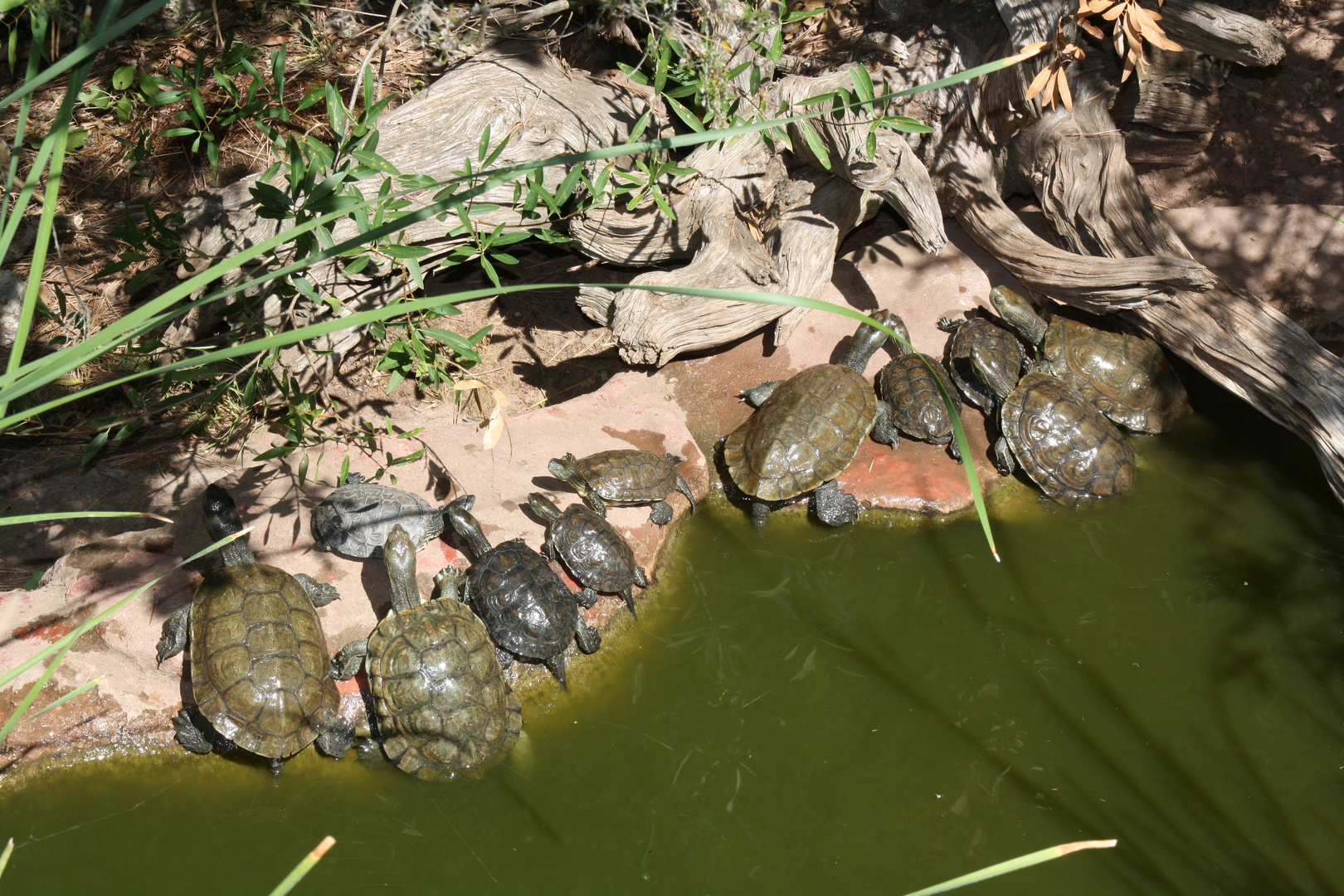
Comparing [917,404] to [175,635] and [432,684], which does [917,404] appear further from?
[175,635]

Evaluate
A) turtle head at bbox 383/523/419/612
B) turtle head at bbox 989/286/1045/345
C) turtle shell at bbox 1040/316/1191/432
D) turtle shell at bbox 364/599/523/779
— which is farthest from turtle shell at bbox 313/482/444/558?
turtle shell at bbox 1040/316/1191/432

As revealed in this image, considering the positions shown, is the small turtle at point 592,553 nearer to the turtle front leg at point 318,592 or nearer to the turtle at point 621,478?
the turtle at point 621,478

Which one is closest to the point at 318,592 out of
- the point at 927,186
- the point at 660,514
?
the point at 660,514

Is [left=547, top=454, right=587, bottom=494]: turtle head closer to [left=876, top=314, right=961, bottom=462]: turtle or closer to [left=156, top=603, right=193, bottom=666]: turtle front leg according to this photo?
[left=156, top=603, right=193, bottom=666]: turtle front leg

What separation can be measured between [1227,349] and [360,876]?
5004mm

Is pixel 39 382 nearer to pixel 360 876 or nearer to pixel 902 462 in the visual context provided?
pixel 360 876

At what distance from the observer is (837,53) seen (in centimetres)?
570

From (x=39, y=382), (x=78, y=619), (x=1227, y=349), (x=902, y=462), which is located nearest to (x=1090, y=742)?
(x=902, y=462)

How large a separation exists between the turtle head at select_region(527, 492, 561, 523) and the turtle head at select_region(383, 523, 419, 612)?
2.17ft

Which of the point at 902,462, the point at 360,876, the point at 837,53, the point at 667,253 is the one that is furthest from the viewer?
the point at 837,53

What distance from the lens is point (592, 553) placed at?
13.5 feet

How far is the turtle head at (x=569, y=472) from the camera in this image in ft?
14.6

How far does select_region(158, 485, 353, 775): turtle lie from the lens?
348cm

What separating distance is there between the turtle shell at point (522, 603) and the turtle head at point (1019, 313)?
321 cm
